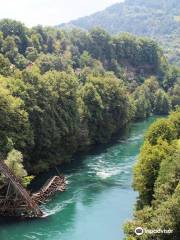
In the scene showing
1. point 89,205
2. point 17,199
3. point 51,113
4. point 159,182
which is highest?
point 51,113

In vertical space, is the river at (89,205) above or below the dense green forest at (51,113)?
below

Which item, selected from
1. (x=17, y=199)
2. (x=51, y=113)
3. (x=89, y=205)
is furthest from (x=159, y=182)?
(x=51, y=113)

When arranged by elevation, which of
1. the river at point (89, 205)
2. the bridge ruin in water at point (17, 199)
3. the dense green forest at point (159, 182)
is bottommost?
the river at point (89, 205)

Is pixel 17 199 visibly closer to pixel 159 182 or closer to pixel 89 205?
pixel 89 205

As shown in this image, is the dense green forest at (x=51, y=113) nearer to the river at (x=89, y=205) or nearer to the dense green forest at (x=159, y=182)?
the river at (x=89, y=205)

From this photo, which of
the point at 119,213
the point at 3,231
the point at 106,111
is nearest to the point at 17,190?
the point at 3,231

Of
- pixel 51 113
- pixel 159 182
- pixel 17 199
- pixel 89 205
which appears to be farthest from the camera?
pixel 51 113

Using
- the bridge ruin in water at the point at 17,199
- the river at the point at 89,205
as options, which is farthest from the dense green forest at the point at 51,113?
the river at the point at 89,205
